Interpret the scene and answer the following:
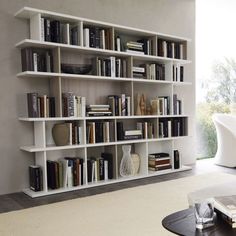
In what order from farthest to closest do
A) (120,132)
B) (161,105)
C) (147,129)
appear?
(161,105)
(147,129)
(120,132)

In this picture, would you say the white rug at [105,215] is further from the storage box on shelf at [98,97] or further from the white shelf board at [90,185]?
the storage box on shelf at [98,97]

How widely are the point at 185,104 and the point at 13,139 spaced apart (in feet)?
9.13

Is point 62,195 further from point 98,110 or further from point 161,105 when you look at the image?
point 161,105

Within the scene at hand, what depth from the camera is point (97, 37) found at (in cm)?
373

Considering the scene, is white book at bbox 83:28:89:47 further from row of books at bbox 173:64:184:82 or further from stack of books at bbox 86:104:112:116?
row of books at bbox 173:64:184:82

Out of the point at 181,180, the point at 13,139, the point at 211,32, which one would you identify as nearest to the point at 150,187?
the point at 181,180

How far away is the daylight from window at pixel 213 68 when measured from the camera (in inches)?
225

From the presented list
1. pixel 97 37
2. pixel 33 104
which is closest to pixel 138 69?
pixel 97 37

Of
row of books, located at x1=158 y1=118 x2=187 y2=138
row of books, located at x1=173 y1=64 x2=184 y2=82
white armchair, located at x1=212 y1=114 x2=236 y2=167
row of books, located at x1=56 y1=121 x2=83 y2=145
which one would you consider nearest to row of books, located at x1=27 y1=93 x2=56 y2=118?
row of books, located at x1=56 y1=121 x2=83 y2=145

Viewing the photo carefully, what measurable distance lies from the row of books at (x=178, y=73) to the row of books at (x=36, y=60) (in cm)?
188

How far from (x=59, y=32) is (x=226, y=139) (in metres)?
2.94

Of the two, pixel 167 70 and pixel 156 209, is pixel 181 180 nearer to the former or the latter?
pixel 156 209

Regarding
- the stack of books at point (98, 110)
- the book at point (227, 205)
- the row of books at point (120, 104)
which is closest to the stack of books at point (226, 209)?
the book at point (227, 205)

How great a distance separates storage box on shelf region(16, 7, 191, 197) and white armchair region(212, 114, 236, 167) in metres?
0.63
